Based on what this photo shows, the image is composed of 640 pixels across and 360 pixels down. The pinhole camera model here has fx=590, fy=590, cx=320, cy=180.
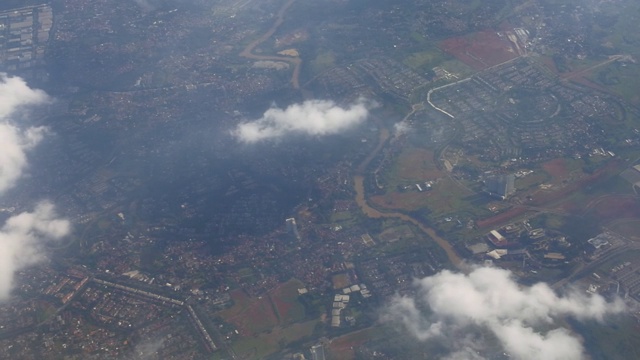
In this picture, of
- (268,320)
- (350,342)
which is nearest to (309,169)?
(268,320)

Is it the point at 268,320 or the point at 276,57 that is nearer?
the point at 268,320

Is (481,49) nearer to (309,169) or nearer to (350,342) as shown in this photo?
(309,169)

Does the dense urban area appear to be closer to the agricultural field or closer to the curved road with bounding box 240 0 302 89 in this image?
the agricultural field

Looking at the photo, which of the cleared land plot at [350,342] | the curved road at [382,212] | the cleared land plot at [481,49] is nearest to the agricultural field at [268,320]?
the cleared land plot at [350,342]

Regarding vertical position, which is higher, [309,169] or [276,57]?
[276,57]

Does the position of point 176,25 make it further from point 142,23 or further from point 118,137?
point 118,137

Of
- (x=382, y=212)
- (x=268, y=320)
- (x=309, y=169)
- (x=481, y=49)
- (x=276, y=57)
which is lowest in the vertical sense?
(x=268, y=320)

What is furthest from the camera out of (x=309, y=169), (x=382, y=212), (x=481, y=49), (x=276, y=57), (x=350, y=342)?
(x=276, y=57)

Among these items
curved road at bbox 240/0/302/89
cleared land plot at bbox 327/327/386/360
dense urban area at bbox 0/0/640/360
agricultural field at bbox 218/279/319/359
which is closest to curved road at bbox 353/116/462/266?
dense urban area at bbox 0/0/640/360

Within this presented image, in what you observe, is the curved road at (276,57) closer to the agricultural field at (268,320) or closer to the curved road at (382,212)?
the curved road at (382,212)
